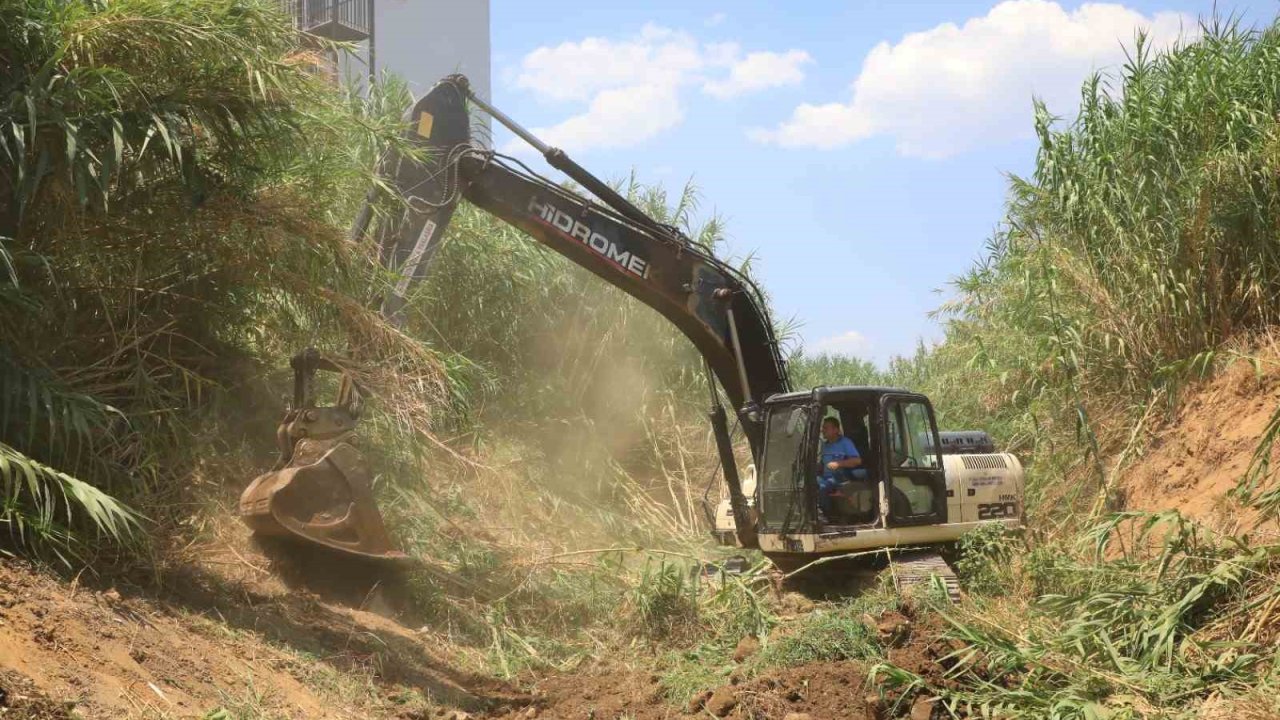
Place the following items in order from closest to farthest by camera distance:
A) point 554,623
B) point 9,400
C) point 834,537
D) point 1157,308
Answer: point 9,400, point 834,537, point 554,623, point 1157,308

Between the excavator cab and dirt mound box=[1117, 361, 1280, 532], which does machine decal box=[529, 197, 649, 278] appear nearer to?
the excavator cab

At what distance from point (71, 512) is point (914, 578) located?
5.13 m

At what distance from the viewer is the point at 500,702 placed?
721 cm

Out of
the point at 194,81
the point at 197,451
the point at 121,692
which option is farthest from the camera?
the point at 197,451

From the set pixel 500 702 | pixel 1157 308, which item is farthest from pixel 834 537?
pixel 1157 308

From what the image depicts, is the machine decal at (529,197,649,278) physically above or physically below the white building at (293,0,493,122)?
below

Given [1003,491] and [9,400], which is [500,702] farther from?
[1003,491]

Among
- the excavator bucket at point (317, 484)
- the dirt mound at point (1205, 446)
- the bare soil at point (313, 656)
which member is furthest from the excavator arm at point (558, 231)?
the dirt mound at point (1205, 446)

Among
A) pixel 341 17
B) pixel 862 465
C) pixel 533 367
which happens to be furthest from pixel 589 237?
Result: pixel 341 17

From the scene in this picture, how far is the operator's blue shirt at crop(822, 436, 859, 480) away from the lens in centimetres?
855

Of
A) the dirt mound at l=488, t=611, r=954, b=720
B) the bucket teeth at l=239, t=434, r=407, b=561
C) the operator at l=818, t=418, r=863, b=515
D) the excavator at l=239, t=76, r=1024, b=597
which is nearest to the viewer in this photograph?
the dirt mound at l=488, t=611, r=954, b=720

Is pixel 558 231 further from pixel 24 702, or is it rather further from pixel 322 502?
pixel 24 702

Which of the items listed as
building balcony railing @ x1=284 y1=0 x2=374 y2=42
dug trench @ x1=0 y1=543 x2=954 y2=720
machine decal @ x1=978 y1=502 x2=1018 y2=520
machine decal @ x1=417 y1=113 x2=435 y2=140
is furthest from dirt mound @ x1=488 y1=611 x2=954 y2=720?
building balcony railing @ x1=284 y1=0 x2=374 y2=42

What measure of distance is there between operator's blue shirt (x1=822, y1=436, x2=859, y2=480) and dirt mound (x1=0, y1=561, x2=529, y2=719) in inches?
103
